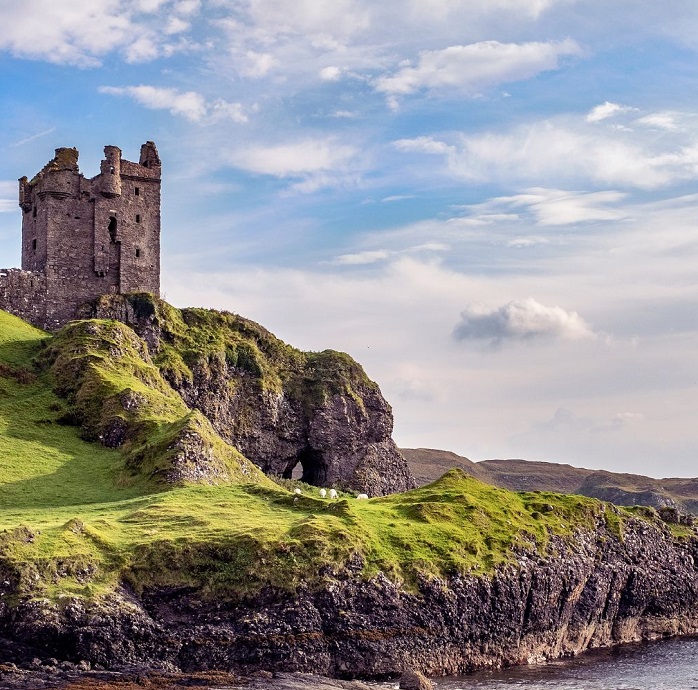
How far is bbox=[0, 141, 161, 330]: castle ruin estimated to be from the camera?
9912 cm

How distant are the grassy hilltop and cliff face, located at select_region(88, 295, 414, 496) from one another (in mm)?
7349

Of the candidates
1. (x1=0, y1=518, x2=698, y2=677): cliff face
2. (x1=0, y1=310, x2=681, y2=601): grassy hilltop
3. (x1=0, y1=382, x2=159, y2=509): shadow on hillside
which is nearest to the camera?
(x1=0, y1=518, x2=698, y2=677): cliff face

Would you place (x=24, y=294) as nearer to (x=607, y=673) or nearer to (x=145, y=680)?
(x=145, y=680)

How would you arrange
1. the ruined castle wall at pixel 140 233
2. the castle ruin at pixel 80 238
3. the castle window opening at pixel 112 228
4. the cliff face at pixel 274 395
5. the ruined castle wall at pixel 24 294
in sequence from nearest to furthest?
the ruined castle wall at pixel 24 294 → the castle ruin at pixel 80 238 → the cliff face at pixel 274 395 → the castle window opening at pixel 112 228 → the ruined castle wall at pixel 140 233

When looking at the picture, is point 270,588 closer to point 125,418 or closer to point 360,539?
point 360,539

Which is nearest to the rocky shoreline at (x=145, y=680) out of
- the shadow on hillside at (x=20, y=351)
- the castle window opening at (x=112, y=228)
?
the shadow on hillside at (x=20, y=351)

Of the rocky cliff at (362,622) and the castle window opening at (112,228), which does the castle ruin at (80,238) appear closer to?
the castle window opening at (112,228)

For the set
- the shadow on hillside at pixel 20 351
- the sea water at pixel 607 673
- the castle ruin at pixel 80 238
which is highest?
the castle ruin at pixel 80 238

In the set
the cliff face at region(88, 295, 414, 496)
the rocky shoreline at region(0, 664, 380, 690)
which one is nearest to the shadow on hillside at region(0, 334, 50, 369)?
the cliff face at region(88, 295, 414, 496)

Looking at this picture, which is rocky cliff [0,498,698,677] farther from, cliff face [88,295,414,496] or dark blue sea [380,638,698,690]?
cliff face [88,295,414,496]

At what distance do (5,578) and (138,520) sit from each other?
34.3 ft

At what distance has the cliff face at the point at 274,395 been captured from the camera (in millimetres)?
99812

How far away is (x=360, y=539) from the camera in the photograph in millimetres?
58375

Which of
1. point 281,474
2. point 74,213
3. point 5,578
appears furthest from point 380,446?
point 5,578
